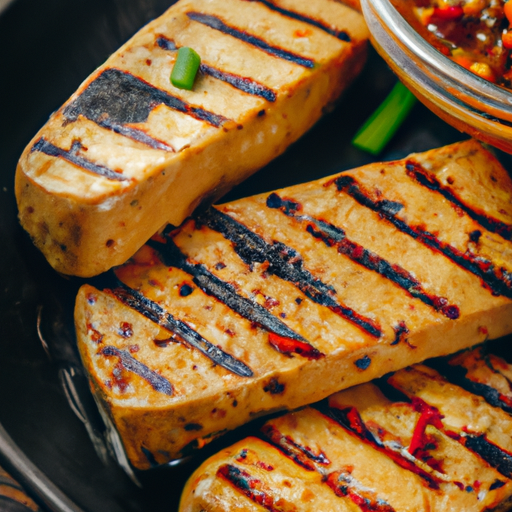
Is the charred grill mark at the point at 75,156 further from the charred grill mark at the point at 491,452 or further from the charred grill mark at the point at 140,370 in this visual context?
the charred grill mark at the point at 491,452

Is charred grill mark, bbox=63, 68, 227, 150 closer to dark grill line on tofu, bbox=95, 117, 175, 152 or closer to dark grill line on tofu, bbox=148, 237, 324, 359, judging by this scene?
dark grill line on tofu, bbox=95, 117, 175, 152

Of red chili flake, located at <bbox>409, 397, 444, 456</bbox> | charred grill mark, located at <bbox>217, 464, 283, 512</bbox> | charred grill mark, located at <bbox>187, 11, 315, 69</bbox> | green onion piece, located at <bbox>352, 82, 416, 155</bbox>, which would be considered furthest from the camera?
green onion piece, located at <bbox>352, 82, 416, 155</bbox>

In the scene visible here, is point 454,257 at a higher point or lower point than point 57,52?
lower

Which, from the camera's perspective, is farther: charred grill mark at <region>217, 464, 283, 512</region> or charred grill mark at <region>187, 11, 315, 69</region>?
charred grill mark at <region>187, 11, 315, 69</region>

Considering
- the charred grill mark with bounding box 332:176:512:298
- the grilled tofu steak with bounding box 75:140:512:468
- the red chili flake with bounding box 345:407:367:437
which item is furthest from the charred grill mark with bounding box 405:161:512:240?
the red chili flake with bounding box 345:407:367:437

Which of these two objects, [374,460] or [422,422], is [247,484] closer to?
[374,460]

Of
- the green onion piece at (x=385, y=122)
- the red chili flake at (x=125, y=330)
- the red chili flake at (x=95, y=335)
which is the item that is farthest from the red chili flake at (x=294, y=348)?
the green onion piece at (x=385, y=122)

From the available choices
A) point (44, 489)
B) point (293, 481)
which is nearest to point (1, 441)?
point (44, 489)

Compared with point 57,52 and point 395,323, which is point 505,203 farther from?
point 57,52
